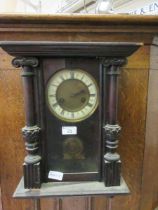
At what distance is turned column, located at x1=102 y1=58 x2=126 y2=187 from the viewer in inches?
29.0

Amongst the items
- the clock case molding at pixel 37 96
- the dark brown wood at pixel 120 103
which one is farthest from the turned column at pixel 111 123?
the dark brown wood at pixel 120 103

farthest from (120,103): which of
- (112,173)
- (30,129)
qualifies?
(30,129)

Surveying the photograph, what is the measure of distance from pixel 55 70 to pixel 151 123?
22.0 inches

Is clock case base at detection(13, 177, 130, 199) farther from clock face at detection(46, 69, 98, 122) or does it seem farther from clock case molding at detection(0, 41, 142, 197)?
clock face at detection(46, 69, 98, 122)

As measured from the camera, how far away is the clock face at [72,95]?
0.77 meters

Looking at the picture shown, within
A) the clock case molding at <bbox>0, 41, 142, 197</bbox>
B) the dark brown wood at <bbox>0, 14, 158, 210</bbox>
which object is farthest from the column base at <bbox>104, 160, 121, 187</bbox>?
the dark brown wood at <bbox>0, 14, 158, 210</bbox>

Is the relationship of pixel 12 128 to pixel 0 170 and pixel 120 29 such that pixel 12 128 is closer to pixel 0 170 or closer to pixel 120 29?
pixel 0 170

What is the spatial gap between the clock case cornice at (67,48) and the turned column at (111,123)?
0.04 metres

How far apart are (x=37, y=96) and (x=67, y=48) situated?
22cm

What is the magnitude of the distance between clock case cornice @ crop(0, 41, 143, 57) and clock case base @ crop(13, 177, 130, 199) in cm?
52

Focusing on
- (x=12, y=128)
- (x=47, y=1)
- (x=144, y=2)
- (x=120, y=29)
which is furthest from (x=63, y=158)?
(x=47, y=1)

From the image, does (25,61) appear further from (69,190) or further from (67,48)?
(69,190)

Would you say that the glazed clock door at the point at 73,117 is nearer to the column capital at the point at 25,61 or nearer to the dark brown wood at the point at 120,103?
the column capital at the point at 25,61

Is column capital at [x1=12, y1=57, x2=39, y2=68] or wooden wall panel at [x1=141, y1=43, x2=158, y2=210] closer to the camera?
column capital at [x1=12, y1=57, x2=39, y2=68]
